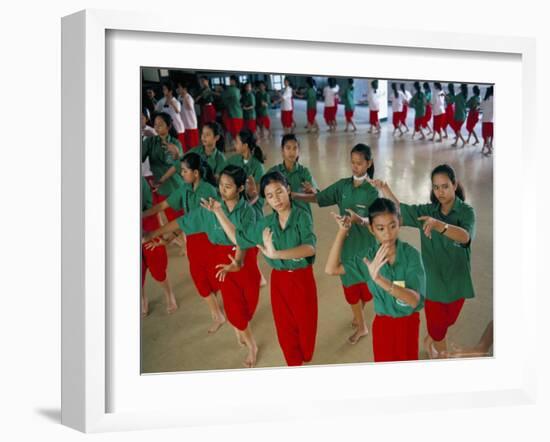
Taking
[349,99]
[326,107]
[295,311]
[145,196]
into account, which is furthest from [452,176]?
[145,196]

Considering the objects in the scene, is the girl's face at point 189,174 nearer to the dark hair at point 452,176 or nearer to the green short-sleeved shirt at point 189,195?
the green short-sleeved shirt at point 189,195

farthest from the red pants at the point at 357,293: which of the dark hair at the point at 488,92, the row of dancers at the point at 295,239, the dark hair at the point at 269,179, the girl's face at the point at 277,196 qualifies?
the dark hair at the point at 488,92

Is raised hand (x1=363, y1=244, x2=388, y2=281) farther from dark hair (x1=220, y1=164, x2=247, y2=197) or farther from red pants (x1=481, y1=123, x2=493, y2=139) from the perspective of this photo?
red pants (x1=481, y1=123, x2=493, y2=139)

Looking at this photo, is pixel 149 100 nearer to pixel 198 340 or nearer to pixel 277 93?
pixel 277 93

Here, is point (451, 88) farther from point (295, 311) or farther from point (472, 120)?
point (295, 311)

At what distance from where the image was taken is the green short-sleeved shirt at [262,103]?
488 centimetres

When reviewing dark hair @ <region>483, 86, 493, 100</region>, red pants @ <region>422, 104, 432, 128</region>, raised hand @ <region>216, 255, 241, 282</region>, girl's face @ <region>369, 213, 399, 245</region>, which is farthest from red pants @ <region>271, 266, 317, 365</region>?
dark hair @ <region>483, 86, 493, 100</region>

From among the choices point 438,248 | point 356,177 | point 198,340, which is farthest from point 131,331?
point 438,248

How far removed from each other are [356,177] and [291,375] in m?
1.21

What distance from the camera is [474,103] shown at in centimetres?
530

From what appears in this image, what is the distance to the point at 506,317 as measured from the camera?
540cm

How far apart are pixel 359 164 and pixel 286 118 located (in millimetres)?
518

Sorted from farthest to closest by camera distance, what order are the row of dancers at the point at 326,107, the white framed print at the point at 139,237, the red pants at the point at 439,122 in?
1. the red pants at the point at 439,122
2. the row of dancers at the point at 326,107
3. the white framed print at the point at 139,237

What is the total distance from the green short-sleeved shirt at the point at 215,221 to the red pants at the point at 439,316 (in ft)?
3.96
